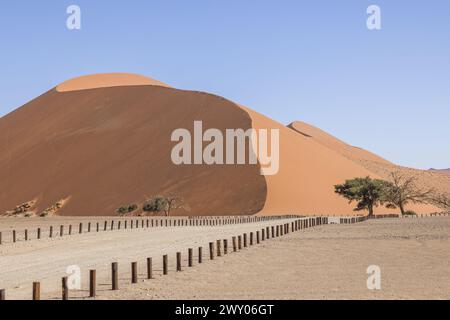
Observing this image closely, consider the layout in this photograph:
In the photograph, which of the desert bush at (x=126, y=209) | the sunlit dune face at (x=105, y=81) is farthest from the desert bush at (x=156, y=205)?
the sunlit dune face at (x=105, y=81)

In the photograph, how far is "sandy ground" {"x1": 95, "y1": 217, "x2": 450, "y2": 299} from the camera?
17422mm

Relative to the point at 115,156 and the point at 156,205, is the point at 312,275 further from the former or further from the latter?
the point at 115,156

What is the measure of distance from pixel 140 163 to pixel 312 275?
101 meters

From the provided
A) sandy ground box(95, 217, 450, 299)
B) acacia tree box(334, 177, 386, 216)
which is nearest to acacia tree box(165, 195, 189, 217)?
acacia tree box(334, 177, 386, 216)

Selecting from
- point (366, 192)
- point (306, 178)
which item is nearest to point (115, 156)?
point (306, 178)

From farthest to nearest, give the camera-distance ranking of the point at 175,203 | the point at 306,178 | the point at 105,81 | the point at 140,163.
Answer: the point at 105,81
the point at 140,163
the point at 306,178
the point at 175,203

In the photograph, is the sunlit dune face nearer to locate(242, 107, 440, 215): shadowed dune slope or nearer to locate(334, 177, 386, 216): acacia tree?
locate(242, 107, 440, 215): shadowed dune slope

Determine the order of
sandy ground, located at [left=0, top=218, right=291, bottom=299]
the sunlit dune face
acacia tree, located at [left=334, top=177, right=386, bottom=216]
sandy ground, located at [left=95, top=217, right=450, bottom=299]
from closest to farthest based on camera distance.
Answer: sandy ground, located at [left=95, top=217, right=450, bottom=299]
sandy ground, located at [left=0, top=218, right=291, bottom=299]
acacia tree, located at [left=334, top=177, right=386, bottom=216]
the sunlit dune face

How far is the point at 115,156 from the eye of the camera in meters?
126

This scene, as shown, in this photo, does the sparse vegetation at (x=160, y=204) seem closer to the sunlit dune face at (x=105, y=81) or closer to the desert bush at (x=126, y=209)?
the desert bush at (x=126, y=209)

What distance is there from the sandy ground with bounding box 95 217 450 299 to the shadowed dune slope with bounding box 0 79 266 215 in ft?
222

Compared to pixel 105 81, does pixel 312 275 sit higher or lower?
lower
